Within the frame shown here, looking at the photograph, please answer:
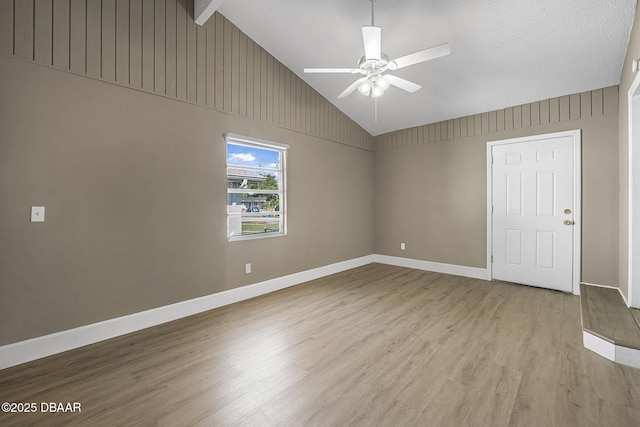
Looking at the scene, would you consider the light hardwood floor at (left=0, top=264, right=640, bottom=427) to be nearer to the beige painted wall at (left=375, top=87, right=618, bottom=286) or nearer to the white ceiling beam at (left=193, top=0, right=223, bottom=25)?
the beige painted wall at (left=375, top=87, right=618, bottom=286)

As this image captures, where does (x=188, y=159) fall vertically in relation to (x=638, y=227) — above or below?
above

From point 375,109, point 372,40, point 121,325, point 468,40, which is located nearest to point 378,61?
point 372,40

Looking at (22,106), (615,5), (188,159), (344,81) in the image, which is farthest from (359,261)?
(22,106)

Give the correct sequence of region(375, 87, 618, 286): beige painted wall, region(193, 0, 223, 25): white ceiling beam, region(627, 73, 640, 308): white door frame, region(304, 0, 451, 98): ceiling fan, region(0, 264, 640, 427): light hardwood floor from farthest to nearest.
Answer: region(375, 87, 618, 286): beige painted wall < region(193, 0, 223, 25): white ceiling beam < region(627, 73, 640, 308): white door frame < region(304, 0, 451, 98): ceiling fan < region(0, 264, 640, 427): light hardwood floor

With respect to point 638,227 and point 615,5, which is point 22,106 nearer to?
point 615,5

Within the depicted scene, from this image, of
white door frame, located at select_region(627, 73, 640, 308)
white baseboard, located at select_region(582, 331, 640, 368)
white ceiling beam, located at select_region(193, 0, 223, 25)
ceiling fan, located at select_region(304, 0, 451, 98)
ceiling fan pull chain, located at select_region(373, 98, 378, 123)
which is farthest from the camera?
ceiling fan pull chain, located at select_region(373, 98, 378, 123)

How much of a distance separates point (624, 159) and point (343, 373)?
12.4 feet

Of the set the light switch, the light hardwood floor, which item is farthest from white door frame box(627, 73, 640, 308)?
the light switch

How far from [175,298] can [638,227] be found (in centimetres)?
480

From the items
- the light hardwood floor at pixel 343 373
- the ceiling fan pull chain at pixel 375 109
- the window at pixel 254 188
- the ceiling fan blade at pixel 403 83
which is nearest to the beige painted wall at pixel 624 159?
the light hardwood floor at pixel 343 373

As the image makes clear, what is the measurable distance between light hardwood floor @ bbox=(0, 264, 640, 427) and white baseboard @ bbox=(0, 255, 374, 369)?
98 mm

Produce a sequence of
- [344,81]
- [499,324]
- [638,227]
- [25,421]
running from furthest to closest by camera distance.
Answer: [344,81]
[499,324]
[638,227]
[25,421]

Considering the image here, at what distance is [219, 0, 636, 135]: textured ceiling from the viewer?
2.79 m

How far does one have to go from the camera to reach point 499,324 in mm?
3004
